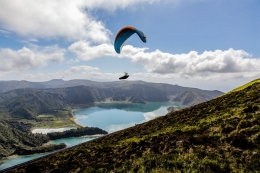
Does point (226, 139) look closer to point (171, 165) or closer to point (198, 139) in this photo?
point (198, 139)

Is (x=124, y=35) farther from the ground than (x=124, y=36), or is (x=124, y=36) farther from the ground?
(x=124, y=35)

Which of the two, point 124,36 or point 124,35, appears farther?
point 124,36

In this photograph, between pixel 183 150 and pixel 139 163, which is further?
pixel 183 150

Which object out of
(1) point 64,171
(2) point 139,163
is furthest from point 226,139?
(1) point 64,171

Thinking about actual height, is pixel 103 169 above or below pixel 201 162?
below
